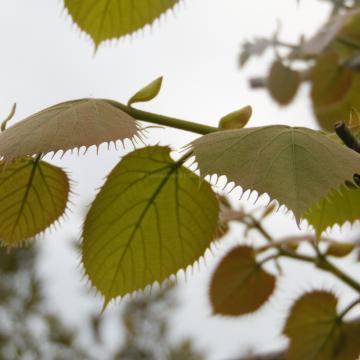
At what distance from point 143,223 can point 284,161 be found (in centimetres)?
16

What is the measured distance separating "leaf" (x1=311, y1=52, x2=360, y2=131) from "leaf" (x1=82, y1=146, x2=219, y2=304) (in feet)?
2.47

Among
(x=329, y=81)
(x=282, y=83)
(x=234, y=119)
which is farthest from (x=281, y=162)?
(x=282, y=83)

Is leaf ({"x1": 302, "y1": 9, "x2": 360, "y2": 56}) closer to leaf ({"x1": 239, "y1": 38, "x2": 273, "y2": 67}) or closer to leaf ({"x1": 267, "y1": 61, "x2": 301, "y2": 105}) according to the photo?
leaf ({"x1": 267, "y1": 61, "x2": 301, "y2": 105})

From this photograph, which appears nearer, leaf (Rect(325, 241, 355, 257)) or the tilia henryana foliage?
the tilia henryana foliage

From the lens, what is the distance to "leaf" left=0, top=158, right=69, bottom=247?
1.64ft

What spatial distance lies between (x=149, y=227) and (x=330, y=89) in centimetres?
79

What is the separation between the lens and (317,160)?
37 cm

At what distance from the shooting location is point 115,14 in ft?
1.90

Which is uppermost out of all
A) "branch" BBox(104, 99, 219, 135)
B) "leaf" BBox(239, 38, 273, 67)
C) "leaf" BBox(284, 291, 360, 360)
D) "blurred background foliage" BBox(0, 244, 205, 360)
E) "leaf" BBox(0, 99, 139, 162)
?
"leaf" BBox(0, 99, 139, 162)

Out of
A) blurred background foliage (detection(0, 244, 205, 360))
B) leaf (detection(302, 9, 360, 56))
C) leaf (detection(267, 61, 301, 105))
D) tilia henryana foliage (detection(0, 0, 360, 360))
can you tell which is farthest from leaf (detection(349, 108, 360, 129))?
blurred background foliage (detection(0, 244, 205, 360))

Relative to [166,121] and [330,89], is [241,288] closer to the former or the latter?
[166,121]

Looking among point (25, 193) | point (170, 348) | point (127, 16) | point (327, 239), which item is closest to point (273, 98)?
point (327, 239)

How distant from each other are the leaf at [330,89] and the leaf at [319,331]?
52 cm

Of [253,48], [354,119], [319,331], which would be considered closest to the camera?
[354,119]
